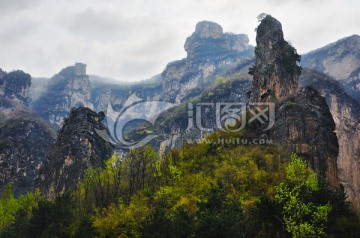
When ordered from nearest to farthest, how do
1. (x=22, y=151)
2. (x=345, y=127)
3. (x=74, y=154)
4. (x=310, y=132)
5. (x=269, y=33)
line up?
(x=310, y=132) → (x=269, y=33) → (x=74, y=154) → (x=345, y=127) → (x=22, y=151)

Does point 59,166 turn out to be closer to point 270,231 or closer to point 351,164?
point 270,231

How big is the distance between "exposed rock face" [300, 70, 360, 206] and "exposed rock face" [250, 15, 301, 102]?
41408 mm

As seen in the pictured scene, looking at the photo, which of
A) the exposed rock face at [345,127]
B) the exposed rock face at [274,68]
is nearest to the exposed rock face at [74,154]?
the exposed rock face at [274,68]

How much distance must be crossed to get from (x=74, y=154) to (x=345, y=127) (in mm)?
91964

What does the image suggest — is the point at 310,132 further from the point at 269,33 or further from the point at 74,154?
the point at 74,154

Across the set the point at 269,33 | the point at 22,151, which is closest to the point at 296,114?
the point at 269,33

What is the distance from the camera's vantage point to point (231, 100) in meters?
168

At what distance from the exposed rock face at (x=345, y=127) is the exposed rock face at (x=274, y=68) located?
1630 inches

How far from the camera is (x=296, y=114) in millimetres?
76312

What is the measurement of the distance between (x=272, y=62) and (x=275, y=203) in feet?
187

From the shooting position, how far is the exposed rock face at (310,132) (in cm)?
7094

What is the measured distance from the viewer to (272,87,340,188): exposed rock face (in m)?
70.9

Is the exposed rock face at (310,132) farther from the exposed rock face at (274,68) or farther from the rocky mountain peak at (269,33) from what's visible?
the rocky mountain peak at (269,33)

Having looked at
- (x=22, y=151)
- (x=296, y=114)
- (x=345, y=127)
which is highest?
(x=296, y=114)
